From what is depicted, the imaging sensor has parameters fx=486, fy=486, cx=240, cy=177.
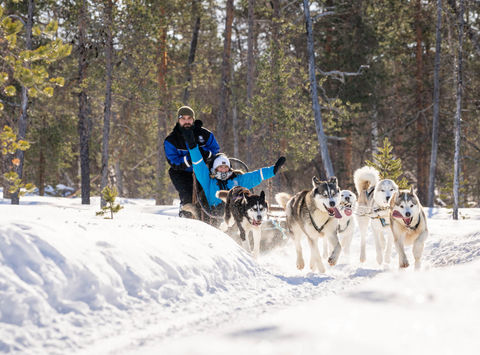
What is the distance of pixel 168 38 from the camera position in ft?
66.2

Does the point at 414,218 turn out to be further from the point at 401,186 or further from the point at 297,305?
the point at 401,186

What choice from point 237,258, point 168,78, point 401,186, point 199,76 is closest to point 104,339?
point 237,258

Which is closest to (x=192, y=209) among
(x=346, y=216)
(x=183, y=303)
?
(x=346, y=216)

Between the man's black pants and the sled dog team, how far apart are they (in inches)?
38.3

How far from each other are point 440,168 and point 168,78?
15.6 meters

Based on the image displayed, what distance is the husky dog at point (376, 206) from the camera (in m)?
7.27

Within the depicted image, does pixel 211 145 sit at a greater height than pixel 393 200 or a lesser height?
greater

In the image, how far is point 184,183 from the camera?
8.86m

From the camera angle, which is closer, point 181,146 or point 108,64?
point 181,146

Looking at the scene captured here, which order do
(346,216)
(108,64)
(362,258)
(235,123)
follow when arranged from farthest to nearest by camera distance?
(235,123) < (108,64) < (362,258) < (346,216)

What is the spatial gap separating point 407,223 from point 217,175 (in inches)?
128

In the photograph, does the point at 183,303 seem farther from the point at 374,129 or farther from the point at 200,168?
the point at 374,129

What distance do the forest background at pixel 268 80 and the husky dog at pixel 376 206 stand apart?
8.95m

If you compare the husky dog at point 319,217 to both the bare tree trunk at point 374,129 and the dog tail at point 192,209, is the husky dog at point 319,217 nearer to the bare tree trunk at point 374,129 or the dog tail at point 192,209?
the dog tail at point 192,209
